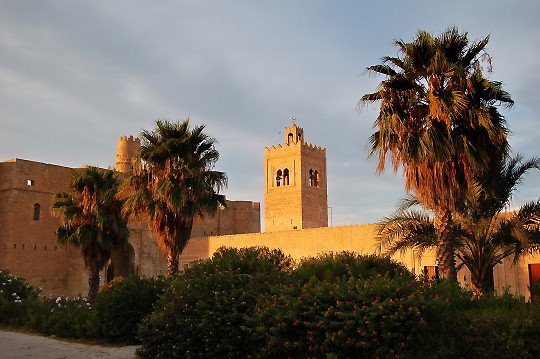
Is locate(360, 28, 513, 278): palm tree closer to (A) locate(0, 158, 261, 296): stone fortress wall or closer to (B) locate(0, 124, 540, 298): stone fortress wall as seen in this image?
(B) locate(0, 124, 540, 298): stone fortress wall

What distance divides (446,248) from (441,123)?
267 cm

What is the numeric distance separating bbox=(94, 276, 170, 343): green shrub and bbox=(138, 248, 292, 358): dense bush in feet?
5.94

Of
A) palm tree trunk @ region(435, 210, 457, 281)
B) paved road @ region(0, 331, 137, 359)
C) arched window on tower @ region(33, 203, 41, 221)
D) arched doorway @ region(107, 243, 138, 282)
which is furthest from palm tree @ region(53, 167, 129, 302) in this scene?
arched doorway @ region(107, 243, 138, 282)

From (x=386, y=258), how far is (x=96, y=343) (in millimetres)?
6044

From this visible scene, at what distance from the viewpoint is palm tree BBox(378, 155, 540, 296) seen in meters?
12.3

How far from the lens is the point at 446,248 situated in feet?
38.0

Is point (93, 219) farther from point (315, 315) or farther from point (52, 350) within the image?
point (315, 315)

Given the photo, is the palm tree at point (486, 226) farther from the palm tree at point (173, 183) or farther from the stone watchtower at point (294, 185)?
the stone watchtower at point (294, 185)

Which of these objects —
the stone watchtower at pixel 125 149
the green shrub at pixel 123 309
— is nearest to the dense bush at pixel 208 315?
the green shrub at pixel 123 309

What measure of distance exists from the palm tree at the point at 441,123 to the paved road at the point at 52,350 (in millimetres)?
6554

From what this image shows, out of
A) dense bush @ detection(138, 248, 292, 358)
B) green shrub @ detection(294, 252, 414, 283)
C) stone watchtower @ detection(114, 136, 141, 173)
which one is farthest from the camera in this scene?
stone watchtower @ detection(114, 136, 141, 173)

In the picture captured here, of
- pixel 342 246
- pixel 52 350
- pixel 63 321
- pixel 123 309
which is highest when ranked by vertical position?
pixel 342 246

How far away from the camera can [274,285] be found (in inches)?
332

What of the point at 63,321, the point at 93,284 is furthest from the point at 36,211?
the point at 63,321
